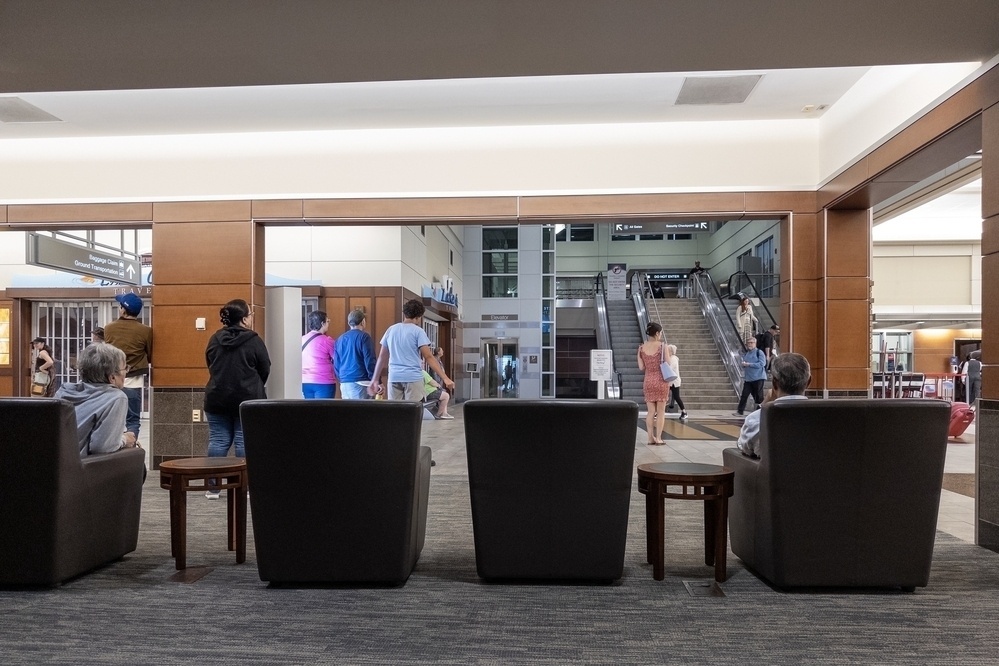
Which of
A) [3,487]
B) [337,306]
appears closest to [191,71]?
[3,487]

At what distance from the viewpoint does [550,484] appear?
3193 millimetres

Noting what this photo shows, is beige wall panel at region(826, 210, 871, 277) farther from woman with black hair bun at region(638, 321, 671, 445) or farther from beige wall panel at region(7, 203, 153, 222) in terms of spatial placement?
beige wall panel at region(7, 203, 153, 222)

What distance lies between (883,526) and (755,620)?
75 cm

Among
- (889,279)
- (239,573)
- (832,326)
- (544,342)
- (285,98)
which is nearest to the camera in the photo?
(239,573)

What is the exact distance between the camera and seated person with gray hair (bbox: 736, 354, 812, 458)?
3418mm

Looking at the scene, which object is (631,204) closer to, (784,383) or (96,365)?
(784,383)

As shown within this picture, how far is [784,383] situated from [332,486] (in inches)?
83.4

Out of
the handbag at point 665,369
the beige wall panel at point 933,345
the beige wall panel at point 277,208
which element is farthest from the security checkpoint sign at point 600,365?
the beige wall panel at point 933,345

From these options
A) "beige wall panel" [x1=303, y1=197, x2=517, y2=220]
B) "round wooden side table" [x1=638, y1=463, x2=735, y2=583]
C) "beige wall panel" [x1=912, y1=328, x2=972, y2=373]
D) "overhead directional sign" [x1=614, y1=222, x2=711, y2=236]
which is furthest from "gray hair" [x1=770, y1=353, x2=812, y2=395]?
"overhead directional sign" [x1=614, y1=222, x2=711, y2=236]

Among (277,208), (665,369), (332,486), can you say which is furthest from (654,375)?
(332,486)

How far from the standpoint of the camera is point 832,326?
6.70 meters

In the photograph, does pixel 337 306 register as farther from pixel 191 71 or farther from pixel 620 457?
pixel 620 457

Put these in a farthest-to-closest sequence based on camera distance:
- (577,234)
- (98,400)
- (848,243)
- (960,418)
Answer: (577,234), (960,418), (848,243), (98,400)

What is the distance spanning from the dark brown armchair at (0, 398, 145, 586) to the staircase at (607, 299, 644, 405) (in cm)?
1037
